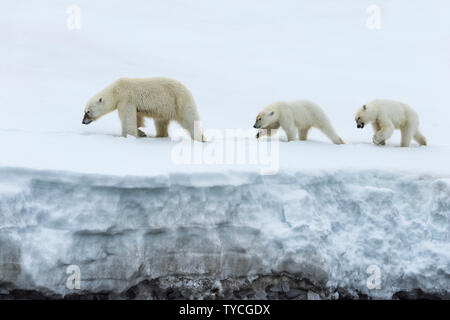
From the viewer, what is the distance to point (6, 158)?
486 centimetres

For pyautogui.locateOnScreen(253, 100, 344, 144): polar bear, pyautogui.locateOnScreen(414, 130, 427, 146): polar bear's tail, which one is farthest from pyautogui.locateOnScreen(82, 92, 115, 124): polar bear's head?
A: pyautogui.locateOnScreen(414, 130, 427, 146): polar bear's tail

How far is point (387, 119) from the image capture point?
653cm

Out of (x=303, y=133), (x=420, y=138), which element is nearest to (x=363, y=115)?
(x=303, y=133)

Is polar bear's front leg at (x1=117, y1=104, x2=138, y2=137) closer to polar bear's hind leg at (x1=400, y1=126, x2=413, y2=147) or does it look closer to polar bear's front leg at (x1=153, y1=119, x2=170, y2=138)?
polar bear's front leg at (x1=153, y1=119, x2=170, y2=138)

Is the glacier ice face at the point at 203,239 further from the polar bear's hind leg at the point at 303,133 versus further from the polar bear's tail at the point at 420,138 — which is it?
the polar bear's tail at the point at 420,138

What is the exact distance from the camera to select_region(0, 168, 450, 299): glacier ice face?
14.7 ft

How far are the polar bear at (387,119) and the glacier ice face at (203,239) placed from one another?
67.6 inches

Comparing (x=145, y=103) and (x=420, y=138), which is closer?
(x=145, y=103)

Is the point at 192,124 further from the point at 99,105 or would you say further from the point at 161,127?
the point at 99,105

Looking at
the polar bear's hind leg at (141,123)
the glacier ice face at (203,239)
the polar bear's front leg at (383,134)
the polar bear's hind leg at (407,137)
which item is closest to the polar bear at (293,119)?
the polar bear's front leg at (383,134)

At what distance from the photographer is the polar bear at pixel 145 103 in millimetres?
6227

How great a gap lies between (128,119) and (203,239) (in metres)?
2.11

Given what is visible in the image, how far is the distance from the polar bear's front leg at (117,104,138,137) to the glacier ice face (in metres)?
1.65
